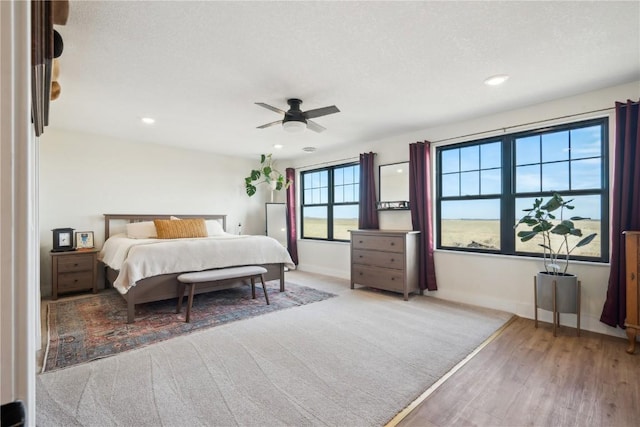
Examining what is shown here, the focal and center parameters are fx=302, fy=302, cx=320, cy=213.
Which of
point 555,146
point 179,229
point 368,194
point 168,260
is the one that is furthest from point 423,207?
point 179,229

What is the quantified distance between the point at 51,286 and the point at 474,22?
5.62 meters

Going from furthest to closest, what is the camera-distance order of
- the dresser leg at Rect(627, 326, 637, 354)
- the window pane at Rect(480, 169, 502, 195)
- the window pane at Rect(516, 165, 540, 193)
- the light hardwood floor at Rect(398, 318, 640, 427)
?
1. the window pane at Rect(480, 169, 502, 195)
2. the window pane at Rect(516, 165, 540, 193)
3. the dresser leg at Rect(627, 326, 637, 354)
4. the light hardwood floor at Rect(398, 318, 640, 427)

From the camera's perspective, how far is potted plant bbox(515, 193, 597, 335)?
9.43 feet

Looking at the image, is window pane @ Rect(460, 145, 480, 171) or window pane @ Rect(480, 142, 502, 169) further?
window pane @ Rect(460, 145, 480, 171)

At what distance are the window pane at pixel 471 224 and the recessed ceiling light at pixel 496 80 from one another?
4.99 feet

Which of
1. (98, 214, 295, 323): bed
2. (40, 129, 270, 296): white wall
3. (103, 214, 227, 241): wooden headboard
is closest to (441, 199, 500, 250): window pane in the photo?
(98, 214, 295, 323): bed

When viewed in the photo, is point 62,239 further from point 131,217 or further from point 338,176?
point 338,176

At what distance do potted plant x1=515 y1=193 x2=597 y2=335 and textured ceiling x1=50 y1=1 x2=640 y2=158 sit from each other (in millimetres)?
1222

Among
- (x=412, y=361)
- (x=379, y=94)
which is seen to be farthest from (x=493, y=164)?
(x=412, y=361)

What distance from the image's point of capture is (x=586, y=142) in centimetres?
314

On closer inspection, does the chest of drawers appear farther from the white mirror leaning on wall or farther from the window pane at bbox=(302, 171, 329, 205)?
the window pane at bbox=(302, 171, 329, 205)

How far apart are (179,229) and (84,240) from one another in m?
1.34

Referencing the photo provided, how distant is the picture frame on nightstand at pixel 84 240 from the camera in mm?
4352

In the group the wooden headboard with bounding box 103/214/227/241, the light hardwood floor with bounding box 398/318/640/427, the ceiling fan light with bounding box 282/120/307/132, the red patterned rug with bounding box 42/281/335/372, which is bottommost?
the light hardwood floor with bounding box 398/318/640/427
